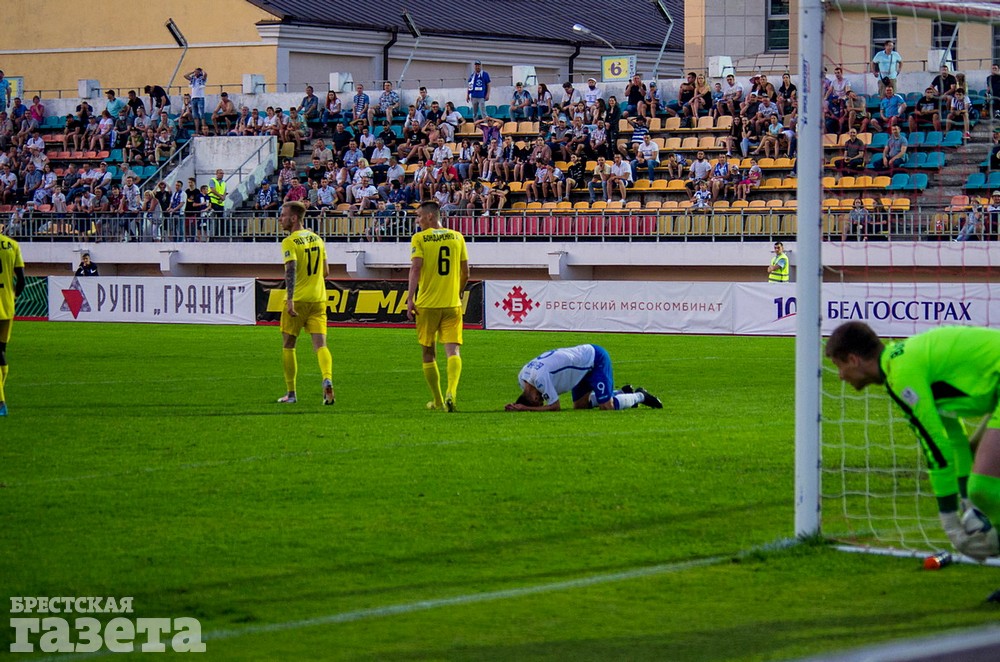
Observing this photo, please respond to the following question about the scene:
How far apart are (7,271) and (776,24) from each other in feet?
113

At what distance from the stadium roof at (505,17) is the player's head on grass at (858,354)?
1883 inches

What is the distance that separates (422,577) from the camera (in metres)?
6.99

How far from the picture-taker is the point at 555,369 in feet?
44.7

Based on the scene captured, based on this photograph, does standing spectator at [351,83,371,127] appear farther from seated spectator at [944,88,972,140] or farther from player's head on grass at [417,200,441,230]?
player's head on grass at [417,200,441,230]

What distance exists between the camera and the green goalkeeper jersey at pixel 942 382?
614 centimetres

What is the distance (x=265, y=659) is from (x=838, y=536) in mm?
3527

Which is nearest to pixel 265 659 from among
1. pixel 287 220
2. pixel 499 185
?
pixel 287 220

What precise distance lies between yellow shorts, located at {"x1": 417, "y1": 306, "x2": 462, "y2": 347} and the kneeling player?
2.73 ft

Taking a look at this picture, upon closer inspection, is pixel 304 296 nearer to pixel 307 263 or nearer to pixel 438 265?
pixel 307 263

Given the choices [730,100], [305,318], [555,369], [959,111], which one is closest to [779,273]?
[959,111]

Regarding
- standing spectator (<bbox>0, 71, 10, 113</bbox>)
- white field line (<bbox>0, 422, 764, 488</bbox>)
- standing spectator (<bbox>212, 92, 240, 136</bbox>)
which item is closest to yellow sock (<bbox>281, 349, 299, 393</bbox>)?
white field line (<bbox>0, 422, 764, 488</bbox>)

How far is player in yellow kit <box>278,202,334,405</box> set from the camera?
15.0 m

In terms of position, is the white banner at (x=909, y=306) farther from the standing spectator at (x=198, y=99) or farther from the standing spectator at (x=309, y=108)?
the standing spectator at (x=198, y=99)

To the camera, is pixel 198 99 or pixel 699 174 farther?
pixel 198 99
